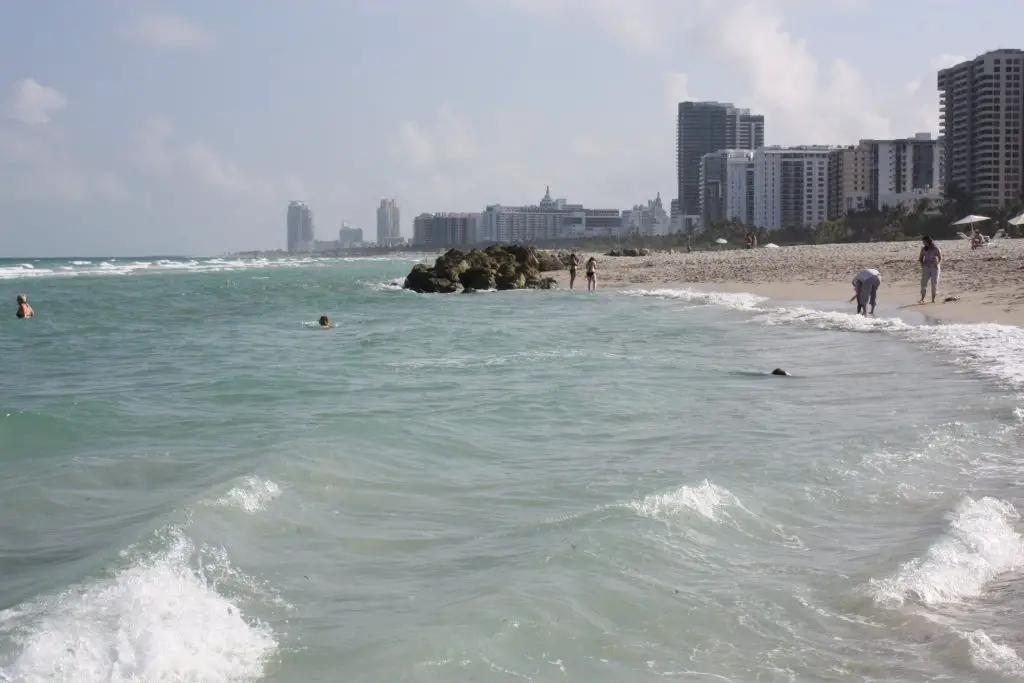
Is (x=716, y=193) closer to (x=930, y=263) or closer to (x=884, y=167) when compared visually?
(x=884, y=167)

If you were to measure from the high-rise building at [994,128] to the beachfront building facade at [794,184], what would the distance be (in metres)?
42.4

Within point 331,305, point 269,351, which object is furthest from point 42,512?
point 331,305

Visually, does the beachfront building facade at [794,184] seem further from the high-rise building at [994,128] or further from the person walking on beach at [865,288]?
the person walking on beach at [865,288]

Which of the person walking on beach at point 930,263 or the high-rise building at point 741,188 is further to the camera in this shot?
the high-rise building at point 741,188

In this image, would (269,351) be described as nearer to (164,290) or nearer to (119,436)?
(119,436)

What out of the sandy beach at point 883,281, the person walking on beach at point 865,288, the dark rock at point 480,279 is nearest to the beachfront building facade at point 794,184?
the sandy beach at point 883,281

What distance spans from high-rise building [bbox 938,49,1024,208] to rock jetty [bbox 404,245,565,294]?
8285 centimetres

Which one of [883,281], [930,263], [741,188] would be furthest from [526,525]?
[741,188]

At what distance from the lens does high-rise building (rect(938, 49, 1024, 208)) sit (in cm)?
11244

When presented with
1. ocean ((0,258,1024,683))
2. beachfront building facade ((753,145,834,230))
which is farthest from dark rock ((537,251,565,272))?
beachfront building facade ((753,145,834,230))

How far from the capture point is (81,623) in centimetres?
475

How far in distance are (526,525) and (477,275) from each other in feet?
125

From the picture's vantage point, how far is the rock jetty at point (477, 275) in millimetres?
44531

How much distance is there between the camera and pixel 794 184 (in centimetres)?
16138
